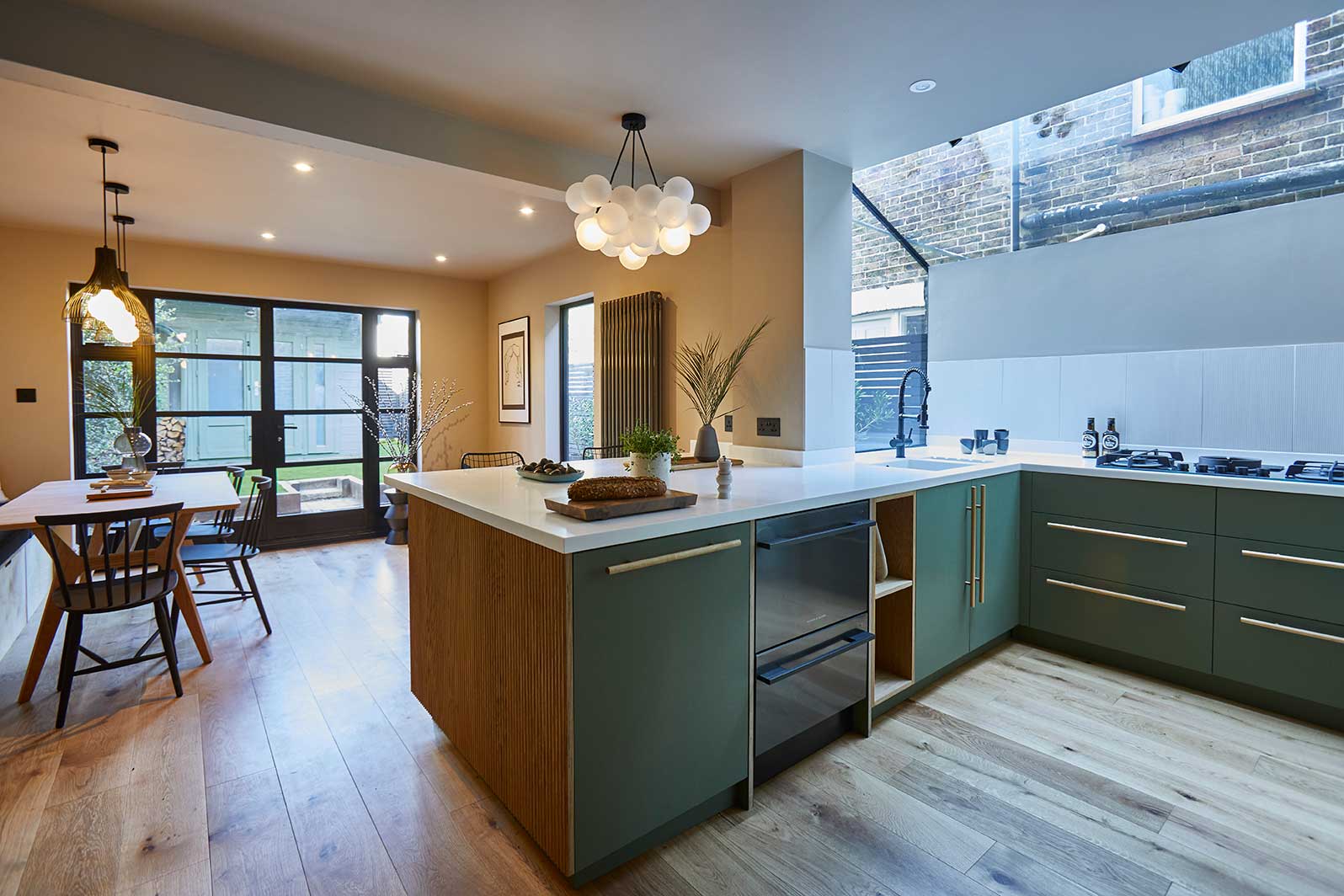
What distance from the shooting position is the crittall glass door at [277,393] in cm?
495

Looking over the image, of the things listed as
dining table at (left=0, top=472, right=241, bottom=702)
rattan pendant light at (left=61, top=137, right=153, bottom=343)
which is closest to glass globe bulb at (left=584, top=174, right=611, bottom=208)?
dining table at (left=0, top=472, right=241, bottom=702)

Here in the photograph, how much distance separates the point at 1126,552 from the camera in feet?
8.77

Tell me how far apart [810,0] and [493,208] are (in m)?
2.59

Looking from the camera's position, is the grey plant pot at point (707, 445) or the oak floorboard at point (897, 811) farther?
the grey plant pot at point (707, 445)

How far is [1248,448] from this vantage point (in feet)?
9.08

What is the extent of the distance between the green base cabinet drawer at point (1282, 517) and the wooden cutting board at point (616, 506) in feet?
7.08

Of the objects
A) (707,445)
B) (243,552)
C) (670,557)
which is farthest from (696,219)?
(243,552)

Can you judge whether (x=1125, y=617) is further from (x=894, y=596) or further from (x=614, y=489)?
(x=614, y=489)

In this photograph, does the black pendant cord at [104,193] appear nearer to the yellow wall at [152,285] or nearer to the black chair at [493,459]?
the yellow wall at [152,285]

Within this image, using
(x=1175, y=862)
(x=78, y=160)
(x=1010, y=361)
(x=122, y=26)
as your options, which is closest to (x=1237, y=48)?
(x=1010, y=361)

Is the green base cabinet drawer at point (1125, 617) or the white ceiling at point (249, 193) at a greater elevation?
the white ceiling at point (249, 193)

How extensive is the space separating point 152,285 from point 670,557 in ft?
17.6

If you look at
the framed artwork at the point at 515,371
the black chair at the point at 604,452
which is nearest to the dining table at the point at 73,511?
the black chair at the point at 604,452

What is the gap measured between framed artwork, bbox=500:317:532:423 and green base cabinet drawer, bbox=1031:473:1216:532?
4.12 metres
